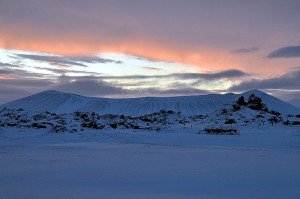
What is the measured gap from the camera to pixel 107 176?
253 inches

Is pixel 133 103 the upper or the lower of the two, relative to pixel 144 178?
upper

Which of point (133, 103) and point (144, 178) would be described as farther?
point (133, 103)

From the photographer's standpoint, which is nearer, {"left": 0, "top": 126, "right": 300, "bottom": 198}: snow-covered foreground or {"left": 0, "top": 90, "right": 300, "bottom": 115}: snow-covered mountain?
{"left": 0, "top": 126, "right": 300, "bottom": 198}: snow-covered foreground

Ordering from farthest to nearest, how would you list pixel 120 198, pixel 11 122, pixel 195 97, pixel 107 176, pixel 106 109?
pixel 195 97, pixel 106 109, pixel 11 122, pixel 107 176, pixel 120 198

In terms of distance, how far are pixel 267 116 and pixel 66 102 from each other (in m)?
44.4

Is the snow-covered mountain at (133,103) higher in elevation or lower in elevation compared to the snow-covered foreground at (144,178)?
higher

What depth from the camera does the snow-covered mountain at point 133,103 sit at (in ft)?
193

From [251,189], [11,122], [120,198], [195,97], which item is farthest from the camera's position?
[195,97]

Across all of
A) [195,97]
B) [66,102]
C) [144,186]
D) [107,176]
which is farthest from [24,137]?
[195,97]

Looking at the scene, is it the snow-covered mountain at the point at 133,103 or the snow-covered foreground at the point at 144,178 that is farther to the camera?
the snow-covered mountain at the point at 133,103

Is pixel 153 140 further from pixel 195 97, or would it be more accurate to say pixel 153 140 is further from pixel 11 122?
pixel 195 97

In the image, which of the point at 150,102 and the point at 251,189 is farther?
the point at 150,102

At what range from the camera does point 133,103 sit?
210 ft

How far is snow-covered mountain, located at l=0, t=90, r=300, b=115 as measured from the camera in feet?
193
